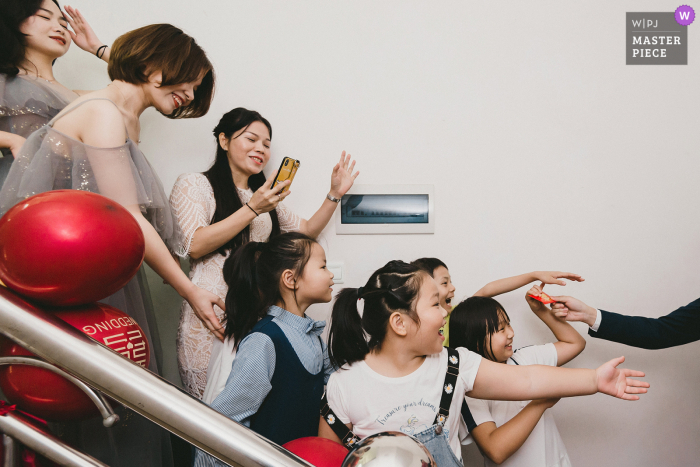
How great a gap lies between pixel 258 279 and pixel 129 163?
1.41ft

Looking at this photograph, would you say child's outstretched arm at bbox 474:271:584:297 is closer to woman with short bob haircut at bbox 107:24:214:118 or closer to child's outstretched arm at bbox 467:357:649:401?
child's outstretched arm at bbox 467:357:649:401

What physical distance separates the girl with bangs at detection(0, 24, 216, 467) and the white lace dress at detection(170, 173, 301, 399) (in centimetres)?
7

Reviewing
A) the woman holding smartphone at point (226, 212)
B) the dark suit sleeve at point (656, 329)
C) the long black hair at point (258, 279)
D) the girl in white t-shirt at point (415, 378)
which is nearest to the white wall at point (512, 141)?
the woman holding smartphone at point (226, 212)

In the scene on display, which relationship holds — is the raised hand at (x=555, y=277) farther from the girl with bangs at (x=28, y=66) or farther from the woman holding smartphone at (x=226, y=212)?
the girl with bangs at (x=28, y=66)

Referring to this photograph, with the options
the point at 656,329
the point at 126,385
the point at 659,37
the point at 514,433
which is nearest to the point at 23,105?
the point at 126,385

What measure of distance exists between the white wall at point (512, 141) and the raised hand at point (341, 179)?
0.38 feet

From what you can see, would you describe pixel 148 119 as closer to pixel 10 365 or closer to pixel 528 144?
pixel 10 365

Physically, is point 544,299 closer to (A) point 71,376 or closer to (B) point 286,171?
(B) point 286,171

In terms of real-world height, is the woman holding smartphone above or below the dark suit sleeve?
above

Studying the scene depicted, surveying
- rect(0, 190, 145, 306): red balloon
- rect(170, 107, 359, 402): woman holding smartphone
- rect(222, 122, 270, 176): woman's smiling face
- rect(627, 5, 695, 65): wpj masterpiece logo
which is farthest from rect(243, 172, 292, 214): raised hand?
rect(627, 5, 695, 65): wpj masterpiece logo

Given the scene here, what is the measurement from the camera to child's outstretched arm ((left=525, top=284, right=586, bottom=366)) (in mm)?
1345

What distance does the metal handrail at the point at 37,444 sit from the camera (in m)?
0.49

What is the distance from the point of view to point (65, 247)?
1.78 ft

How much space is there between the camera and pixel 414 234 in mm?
1568
